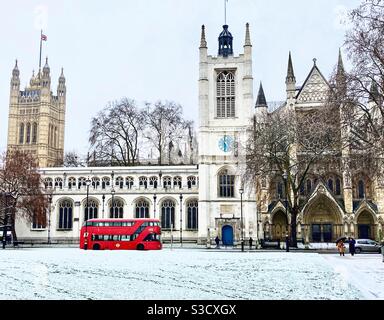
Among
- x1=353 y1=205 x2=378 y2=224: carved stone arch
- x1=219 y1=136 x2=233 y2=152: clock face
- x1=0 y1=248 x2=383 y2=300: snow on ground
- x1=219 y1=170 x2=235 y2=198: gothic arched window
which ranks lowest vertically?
x1=0 y1=248 x2=383 y2=300: snow on ground

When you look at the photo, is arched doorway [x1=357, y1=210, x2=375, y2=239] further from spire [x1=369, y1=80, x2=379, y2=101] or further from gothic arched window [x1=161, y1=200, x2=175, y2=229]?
spire [x1=369, y1=80, x2=379, y2=101]

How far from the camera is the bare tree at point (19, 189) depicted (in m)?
46.5

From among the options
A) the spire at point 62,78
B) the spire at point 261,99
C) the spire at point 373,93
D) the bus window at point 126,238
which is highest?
the spire at point 62,78

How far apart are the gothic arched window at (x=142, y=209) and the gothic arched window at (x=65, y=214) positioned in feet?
25.0

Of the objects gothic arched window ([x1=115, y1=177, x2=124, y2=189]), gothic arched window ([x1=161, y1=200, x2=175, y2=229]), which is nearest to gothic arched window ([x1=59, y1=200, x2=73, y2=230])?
gothic arched window ([x1=115, y1=177, x2=124, y2=189])

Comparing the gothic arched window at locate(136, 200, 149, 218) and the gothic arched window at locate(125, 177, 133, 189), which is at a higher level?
the gothic arched window at locate(125, 177, 133, 189)

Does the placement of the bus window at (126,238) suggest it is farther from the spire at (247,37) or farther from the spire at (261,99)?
the spire at (261,99)

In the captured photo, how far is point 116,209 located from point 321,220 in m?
22.5

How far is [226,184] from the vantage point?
48.9 meters

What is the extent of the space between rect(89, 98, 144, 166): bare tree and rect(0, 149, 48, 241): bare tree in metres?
15.0

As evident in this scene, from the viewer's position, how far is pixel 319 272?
17797mm

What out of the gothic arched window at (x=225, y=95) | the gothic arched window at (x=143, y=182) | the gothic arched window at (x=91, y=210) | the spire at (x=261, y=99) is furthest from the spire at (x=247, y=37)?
the gothic arched window at (x=91, y=210)

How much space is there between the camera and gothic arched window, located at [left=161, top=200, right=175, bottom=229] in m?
51.2

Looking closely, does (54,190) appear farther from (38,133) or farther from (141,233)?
(38,133)
